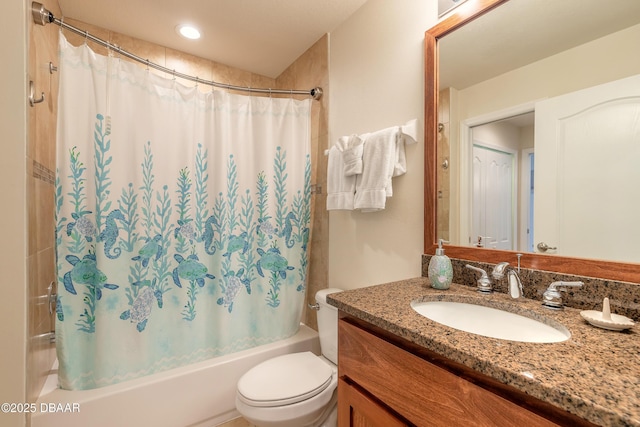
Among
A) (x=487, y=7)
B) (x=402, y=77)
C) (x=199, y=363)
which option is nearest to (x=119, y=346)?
(x=199, y=363)

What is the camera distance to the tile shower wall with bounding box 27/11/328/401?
1173 millimetres

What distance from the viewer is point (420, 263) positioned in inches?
50.4

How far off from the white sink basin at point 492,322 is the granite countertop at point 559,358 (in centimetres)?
3

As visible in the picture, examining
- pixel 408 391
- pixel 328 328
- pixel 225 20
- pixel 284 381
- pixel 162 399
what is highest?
pixel 225 20

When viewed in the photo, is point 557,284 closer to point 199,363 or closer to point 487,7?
point 487,7

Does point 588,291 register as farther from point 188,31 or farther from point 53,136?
point 53,136

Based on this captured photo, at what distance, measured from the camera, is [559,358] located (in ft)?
1.73

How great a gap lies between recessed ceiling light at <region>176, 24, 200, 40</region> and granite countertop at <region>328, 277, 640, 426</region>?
2005 mm

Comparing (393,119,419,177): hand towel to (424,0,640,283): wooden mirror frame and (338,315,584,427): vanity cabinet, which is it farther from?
(338,315,584,427): vanity cabinet

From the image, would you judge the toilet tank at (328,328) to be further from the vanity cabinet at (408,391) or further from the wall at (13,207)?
the wall at (13,207)

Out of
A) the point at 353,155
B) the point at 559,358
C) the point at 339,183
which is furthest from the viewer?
the point at 339,183

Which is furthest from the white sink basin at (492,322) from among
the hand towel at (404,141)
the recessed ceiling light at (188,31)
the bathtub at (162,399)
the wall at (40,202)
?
the recessed ceiling light at (188,31)

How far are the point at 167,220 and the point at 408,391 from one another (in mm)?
1390

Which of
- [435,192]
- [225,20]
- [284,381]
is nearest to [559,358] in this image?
[435,192]
